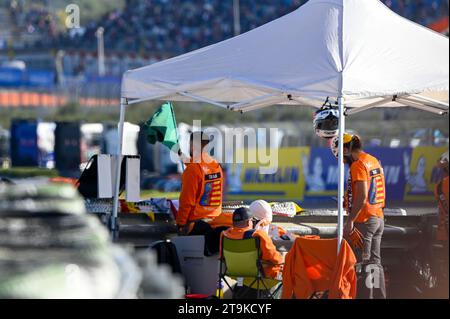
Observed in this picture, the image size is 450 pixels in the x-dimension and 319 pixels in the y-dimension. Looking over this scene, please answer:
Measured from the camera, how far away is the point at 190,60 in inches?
271

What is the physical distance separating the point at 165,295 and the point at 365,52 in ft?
10.1

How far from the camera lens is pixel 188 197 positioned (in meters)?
7.28

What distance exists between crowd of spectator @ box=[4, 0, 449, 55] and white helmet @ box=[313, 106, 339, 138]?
81.3ft

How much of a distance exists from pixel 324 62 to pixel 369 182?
3.50ft

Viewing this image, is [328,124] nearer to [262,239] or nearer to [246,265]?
[262,239]

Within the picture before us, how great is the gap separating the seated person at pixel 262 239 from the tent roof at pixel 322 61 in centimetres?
93

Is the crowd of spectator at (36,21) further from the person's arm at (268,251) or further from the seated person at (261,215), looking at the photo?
the person's arm at (268,251)

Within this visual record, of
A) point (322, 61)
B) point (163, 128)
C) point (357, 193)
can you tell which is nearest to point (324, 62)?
point (322, 61)

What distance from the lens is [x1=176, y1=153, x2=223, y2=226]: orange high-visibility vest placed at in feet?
23.9

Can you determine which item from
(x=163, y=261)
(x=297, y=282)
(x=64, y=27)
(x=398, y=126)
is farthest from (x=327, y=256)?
(x=64, y=27)

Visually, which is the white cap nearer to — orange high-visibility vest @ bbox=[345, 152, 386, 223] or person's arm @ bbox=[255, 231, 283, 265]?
person's arm @ bbox=[255, 231, 283, 265]

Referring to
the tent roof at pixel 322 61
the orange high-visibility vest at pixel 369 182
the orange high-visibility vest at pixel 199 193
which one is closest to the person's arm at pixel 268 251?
the orange high-visibility vest at pixel 369 182

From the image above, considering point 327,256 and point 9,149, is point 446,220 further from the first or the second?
point 9,149

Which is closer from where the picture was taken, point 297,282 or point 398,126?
point 297,282
